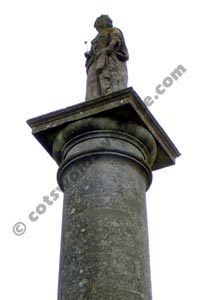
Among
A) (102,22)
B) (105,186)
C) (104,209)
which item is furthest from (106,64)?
(104,209)

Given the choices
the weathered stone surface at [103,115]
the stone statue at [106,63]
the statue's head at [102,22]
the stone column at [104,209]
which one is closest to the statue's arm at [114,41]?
the stone statue at [106,63]

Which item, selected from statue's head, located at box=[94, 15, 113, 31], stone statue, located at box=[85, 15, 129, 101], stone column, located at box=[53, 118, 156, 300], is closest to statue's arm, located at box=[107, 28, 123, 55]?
stone statue, located at box=[85, 15, 129, 101]

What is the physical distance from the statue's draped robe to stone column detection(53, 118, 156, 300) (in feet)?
3.06

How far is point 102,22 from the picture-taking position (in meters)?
7.66

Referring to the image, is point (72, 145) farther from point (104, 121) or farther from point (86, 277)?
point (86, 277)

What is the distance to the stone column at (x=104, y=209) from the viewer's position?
4801 millimetres

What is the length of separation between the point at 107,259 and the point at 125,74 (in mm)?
2833

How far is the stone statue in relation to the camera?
6703 millimetres

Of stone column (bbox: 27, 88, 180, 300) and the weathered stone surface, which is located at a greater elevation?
the weathered stone surface

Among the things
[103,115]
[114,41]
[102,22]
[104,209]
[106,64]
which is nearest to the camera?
[104,209]

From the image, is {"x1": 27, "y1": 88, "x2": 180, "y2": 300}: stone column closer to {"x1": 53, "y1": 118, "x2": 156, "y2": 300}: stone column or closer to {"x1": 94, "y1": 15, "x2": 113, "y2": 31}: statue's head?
{"x1": 53, "y1": 118, "x2": 156, "y2": 300}: stone column

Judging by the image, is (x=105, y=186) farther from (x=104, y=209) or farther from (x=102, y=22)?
(x=102, y=22)

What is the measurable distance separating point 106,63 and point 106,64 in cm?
2

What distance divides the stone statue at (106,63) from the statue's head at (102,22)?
0.05 m
